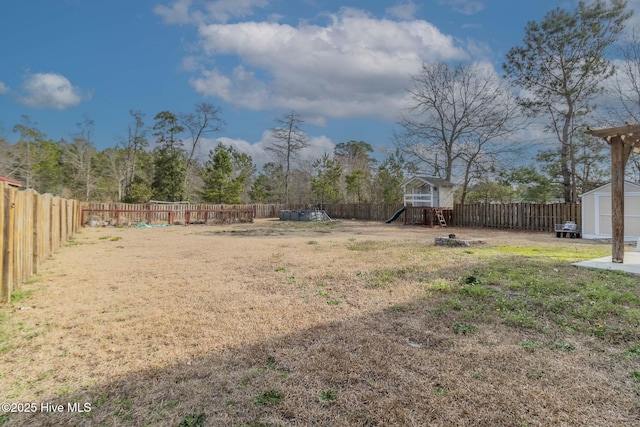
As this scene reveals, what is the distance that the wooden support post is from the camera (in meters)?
6.05

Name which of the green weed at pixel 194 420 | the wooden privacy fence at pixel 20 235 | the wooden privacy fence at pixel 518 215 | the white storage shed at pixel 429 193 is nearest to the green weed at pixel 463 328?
the green weed at pixel 194 420

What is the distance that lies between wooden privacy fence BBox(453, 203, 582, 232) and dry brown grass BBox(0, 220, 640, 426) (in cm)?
1375

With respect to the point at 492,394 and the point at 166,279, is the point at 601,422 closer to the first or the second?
the point at 492,394

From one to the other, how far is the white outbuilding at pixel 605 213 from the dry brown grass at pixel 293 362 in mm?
11220

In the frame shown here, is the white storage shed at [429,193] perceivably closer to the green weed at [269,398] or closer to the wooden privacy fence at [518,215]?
the wooden privacy fence at [518,215]

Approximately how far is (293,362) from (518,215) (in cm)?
1751

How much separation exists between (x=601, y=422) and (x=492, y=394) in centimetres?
53

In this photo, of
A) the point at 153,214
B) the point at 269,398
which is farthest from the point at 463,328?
the point at 153,214

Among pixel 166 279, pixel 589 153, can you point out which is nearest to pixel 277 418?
pixel 166 279

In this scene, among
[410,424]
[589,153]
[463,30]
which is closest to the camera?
[410,424]

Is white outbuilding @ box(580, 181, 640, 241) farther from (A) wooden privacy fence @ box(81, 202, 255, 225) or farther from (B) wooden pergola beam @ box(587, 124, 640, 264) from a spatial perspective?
(A) wooden privacy fence @ box(81, 202, 255, 225)

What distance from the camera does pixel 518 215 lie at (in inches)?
661

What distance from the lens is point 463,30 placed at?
14211 millimetres

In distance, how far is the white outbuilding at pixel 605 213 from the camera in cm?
1120
